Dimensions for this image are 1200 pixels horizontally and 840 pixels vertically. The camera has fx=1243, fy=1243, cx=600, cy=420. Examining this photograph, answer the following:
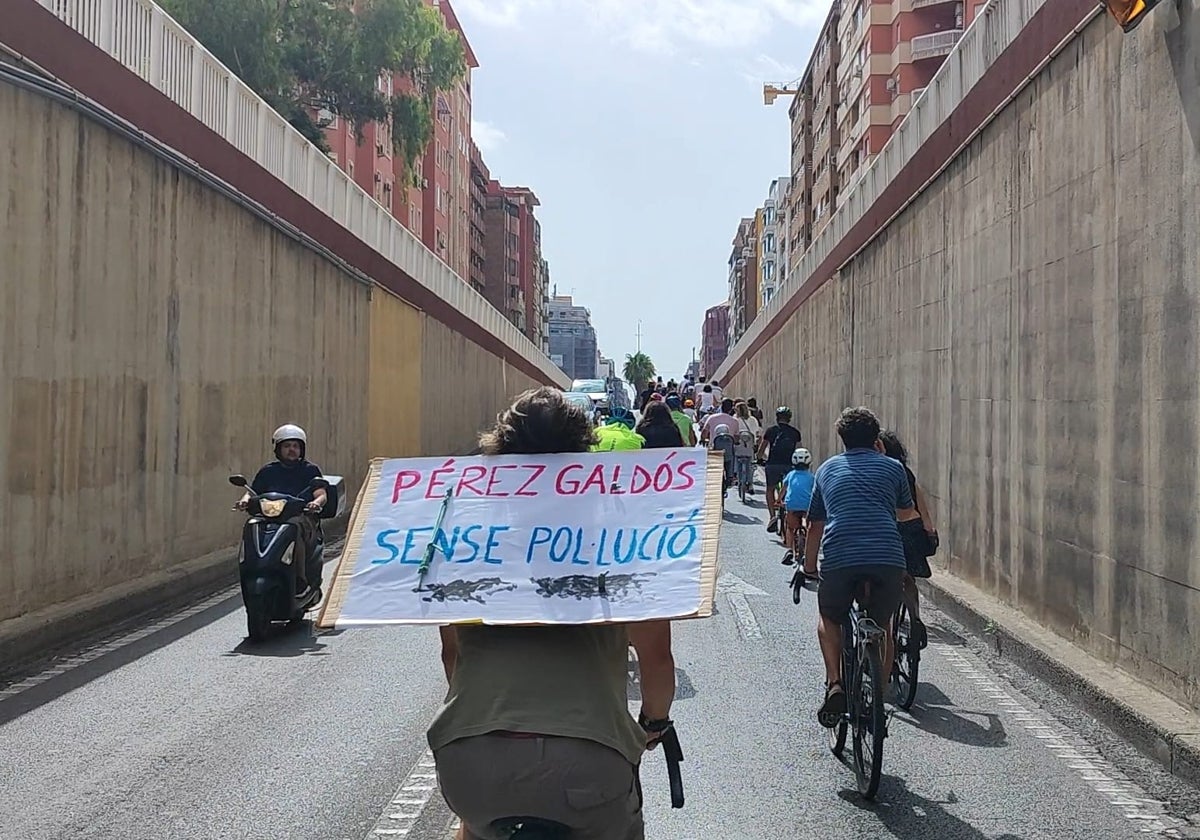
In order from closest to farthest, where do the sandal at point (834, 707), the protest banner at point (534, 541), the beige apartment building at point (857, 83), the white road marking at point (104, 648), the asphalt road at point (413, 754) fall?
the protest banner at point (534, 541) < the asphalt road at point (413, 754) < the sandal at point (834, 707) < the white road marking at point (104, 648) < the beige apartment building at point (857, 83)

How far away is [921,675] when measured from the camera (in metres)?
8.19

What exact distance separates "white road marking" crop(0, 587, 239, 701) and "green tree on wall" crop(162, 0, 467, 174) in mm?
20472

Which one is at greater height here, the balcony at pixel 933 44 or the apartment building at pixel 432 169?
the balcony at pixel 933 44

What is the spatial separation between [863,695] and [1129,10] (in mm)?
4597

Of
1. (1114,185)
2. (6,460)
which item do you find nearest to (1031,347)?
(1114,185)

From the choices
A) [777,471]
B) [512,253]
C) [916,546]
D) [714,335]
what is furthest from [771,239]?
[916,546]

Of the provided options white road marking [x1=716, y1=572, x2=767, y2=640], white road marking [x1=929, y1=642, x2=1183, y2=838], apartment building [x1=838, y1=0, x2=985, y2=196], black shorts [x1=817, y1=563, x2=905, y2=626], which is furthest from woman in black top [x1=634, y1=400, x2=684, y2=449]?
apartment building [x1=838, y1=0, x2=985, y2=196]

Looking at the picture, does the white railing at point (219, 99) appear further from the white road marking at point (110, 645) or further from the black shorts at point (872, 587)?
the black shorts at point (872, 587)

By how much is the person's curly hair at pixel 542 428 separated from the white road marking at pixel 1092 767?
11.1 ft

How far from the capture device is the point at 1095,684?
23.2 ft

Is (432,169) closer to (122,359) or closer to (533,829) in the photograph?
(122,359)

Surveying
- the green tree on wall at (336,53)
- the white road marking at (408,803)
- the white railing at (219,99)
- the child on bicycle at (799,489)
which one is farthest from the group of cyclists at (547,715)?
the green tree on wall at (336,53)

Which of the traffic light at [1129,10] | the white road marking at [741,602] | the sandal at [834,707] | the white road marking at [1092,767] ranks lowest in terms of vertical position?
the white road marking at [1092,767]

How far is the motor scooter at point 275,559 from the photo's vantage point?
9195 millimetres
